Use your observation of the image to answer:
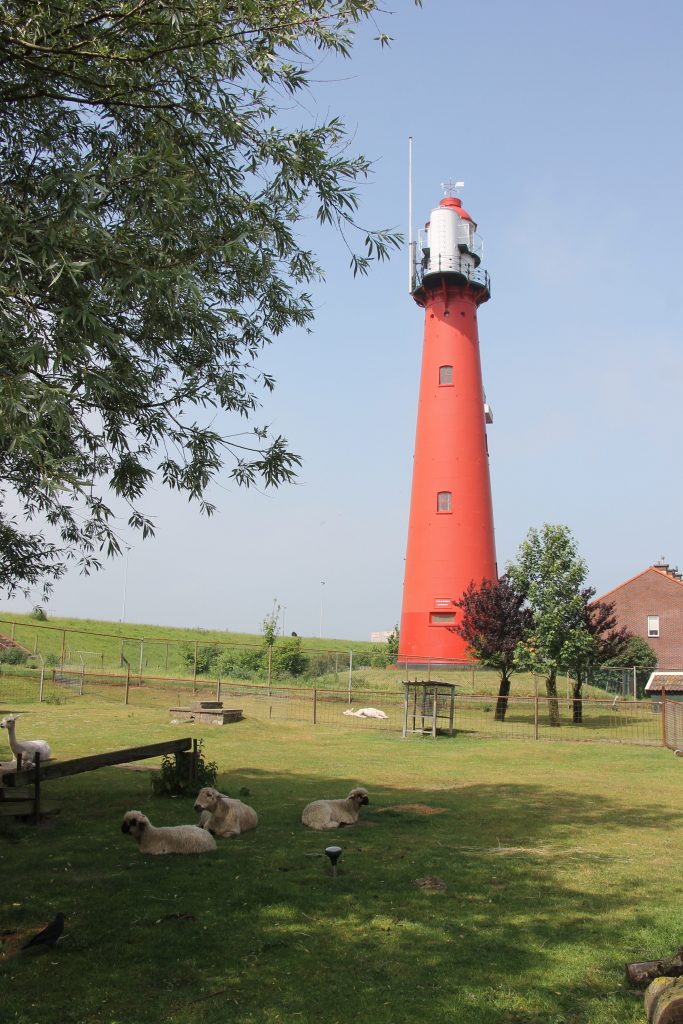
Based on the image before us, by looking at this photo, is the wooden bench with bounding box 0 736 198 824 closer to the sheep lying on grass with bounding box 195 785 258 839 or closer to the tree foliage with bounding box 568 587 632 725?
the sheep lying on grass with bounding box 195 785 258 839

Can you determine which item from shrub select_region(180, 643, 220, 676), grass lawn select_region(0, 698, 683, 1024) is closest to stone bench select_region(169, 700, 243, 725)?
grass lawn select_region(0, 698, 683, 1024)

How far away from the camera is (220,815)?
9898mm

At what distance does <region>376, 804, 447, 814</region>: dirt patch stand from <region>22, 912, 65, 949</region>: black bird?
6.18 metres

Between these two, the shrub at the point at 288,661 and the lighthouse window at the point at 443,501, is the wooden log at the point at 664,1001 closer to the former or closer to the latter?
the lighthouse window at the point at 443,501

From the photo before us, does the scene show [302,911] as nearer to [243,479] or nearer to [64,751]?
[243,479]

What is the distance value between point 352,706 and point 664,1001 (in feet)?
86.3

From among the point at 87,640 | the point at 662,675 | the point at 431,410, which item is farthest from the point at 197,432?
the point at 87,640

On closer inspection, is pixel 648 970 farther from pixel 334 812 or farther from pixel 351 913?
pixel 334 812

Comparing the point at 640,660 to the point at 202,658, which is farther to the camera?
the point at 640,660

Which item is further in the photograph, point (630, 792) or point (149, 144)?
point (630, 792)

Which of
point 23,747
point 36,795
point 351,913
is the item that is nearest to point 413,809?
point 351,913

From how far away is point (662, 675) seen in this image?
39438 millimetres

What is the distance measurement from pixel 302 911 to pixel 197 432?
483 centimetres

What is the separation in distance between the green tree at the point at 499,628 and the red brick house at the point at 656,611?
2327 cm
